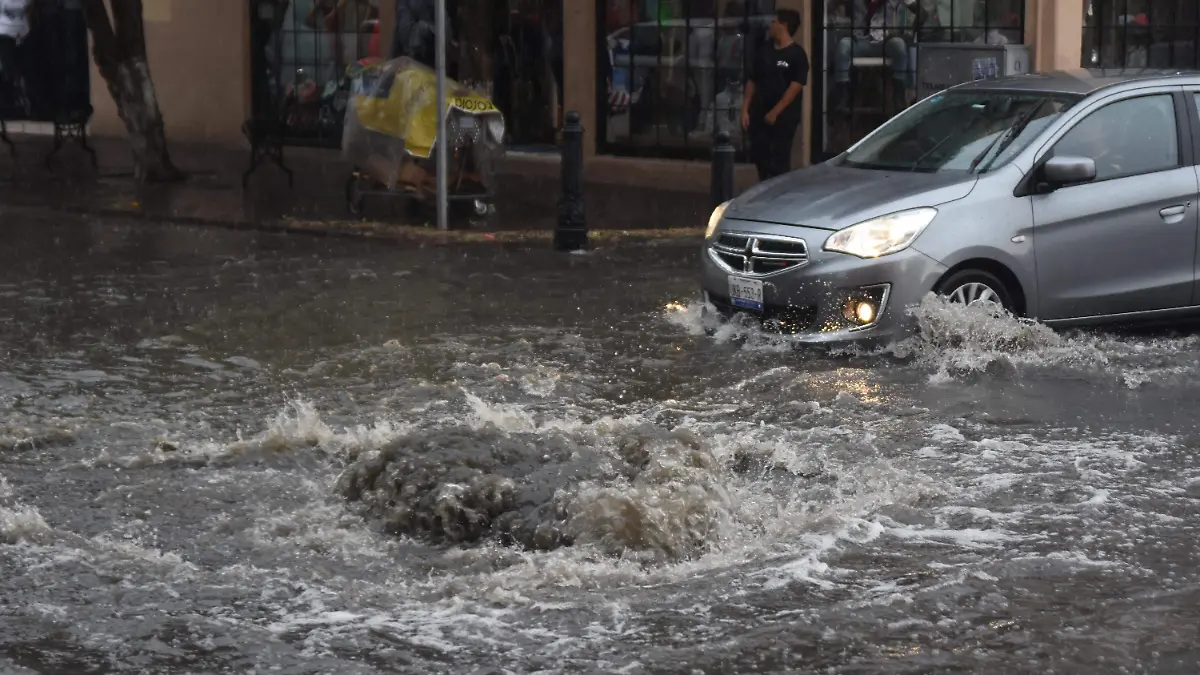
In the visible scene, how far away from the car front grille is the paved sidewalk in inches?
194

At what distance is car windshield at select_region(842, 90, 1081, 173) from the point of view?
10336 mm

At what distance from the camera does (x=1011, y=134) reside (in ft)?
34.1

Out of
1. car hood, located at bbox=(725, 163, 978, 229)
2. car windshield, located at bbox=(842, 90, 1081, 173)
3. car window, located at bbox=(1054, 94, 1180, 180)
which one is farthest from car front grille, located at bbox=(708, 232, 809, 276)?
car window, located at bbox=(1054, 94, 1180, 180)

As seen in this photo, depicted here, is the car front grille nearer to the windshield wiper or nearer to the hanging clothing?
the windshield wiper

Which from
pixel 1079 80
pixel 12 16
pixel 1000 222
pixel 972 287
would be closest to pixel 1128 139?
pixel 1079 80

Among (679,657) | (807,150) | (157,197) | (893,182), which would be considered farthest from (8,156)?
(679,657)

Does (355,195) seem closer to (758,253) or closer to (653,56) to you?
(653,56)

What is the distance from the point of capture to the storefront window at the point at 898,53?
55.4 ft

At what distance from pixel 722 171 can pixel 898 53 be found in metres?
4.23

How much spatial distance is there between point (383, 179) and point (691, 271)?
392 cm

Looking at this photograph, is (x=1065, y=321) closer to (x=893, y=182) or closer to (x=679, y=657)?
(x=893, y=182)

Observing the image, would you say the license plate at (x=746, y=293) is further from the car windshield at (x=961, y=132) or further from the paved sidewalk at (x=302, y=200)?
the paved sidewalk at (x=302, y=200)

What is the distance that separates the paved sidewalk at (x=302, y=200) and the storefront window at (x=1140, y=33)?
4241 millimetres

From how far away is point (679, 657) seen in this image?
534cm
